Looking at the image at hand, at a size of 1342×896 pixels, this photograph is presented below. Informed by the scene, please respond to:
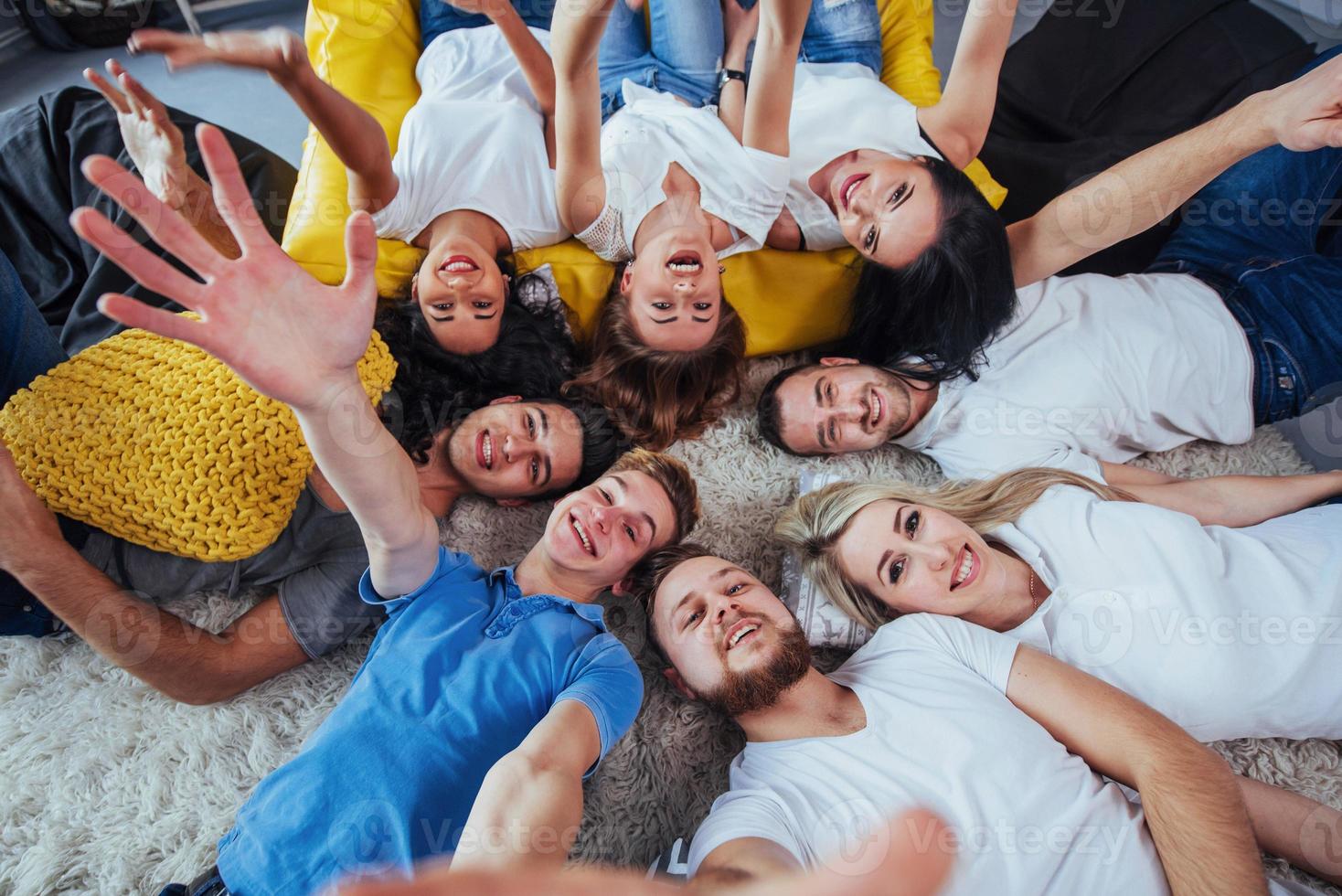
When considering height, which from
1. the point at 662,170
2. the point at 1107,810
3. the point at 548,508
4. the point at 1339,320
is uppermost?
the point at 662,170

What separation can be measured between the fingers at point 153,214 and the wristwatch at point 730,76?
1307 millimetres

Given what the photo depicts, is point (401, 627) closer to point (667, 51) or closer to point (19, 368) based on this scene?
point (19, 368)

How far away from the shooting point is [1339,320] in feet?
4.68

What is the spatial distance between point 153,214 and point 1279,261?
1.95m

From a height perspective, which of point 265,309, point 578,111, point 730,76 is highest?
point 730,76

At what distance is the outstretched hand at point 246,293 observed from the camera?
64 centimetres

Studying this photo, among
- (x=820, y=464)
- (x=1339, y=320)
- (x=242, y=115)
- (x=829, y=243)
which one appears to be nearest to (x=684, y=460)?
(x=820, y=464)

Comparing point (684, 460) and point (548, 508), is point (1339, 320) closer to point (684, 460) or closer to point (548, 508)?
point (684, 460)

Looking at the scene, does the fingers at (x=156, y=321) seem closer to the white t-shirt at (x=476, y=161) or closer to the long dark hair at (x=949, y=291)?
the white t-shirt at (x=476, y=161)

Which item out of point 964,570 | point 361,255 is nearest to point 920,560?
point 964,570

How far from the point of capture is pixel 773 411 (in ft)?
4.87

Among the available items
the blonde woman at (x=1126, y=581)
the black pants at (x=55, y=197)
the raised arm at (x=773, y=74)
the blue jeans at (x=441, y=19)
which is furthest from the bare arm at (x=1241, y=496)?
the black pants at (x=55, y=197)

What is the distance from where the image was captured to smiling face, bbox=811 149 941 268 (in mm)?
1400

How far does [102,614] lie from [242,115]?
1.71m
